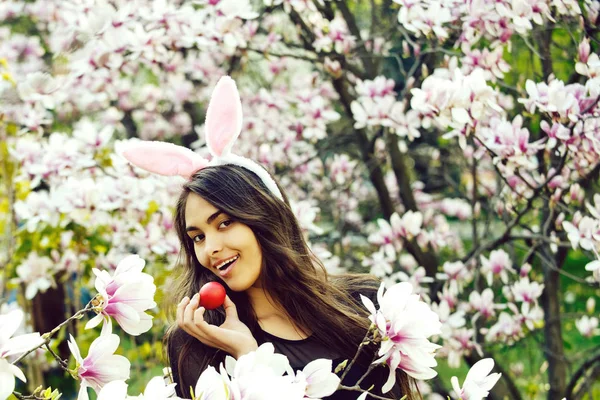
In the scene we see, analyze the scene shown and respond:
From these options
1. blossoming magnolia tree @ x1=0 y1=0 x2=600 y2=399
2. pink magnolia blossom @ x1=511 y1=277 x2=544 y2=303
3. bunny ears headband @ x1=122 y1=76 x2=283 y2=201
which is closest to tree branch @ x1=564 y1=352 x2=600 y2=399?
blossoming magnolia tree @ x1=0 y1=0 x2=600 y2=399

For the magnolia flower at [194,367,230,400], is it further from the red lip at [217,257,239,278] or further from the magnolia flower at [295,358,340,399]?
the red lip at [217,257,239,278]

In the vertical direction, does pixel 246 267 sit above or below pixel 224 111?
below

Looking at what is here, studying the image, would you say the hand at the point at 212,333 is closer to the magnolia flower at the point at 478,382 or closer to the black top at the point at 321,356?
the black top at the point at 321,356

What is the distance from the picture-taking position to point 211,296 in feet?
5.30

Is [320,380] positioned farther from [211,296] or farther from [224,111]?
[224,111]

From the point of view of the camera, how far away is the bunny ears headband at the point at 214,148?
1.77m

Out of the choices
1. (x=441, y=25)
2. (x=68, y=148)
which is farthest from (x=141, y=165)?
(x=441, y=25)

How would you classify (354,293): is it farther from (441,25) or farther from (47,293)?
(47,293)

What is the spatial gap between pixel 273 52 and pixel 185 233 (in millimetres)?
1375

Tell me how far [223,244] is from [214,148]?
291mm


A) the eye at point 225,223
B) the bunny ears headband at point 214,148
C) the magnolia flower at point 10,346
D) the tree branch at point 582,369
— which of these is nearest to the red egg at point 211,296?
the eye at point 225,223

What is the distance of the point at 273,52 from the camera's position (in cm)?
303

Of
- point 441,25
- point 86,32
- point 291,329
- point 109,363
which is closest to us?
point 109,363

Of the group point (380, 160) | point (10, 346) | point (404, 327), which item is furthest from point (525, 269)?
point (10, 346)
